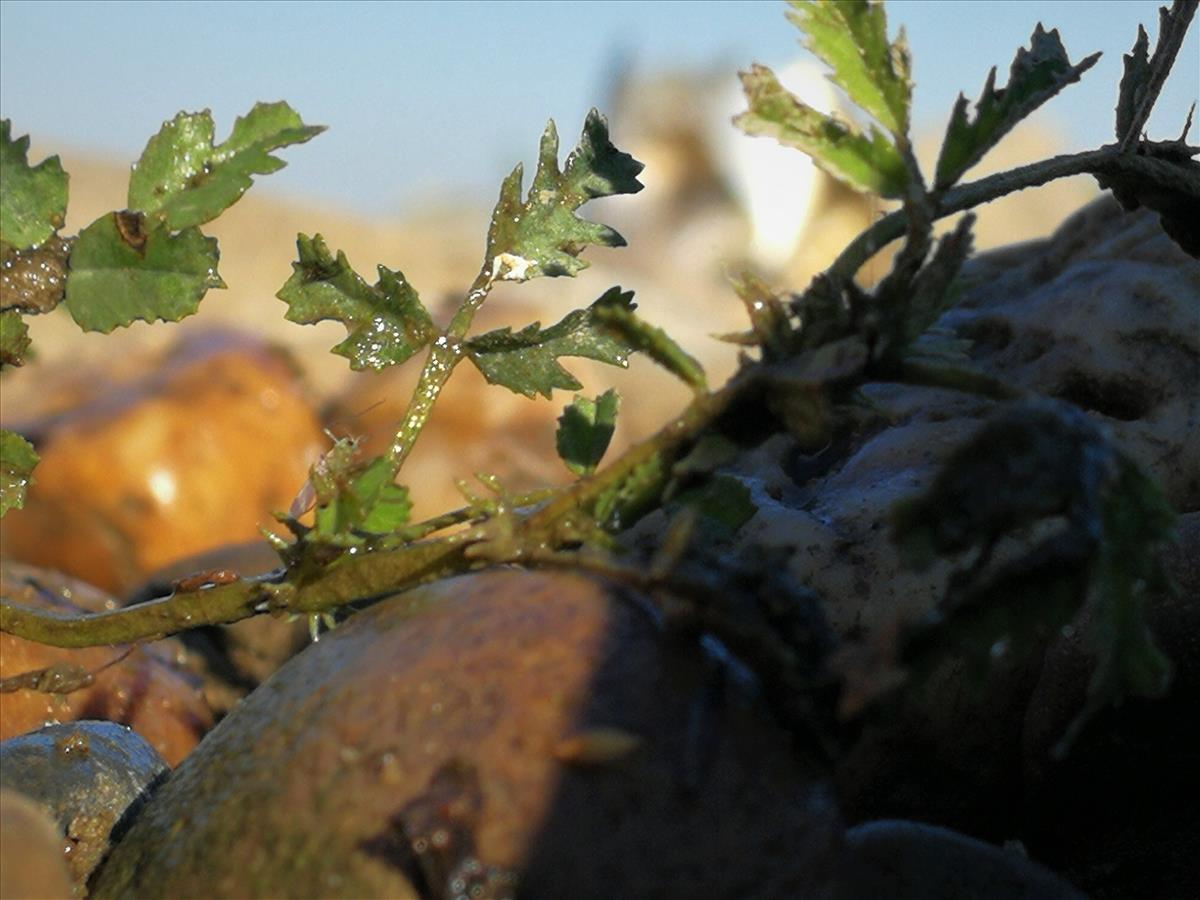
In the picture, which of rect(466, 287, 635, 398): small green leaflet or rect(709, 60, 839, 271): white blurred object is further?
rect(709, 60, 839, 271): white blurred object

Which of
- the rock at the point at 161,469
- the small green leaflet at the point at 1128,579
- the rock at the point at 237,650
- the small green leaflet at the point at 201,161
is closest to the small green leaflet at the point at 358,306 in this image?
the small green leaflet at the point at 201,161

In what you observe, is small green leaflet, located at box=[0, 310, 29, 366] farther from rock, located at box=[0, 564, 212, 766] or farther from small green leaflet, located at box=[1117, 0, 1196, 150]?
small green leaflet, located at box=[1117, 0, 1196, 150]

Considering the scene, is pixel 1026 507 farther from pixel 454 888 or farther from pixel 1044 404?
pixel 454 888

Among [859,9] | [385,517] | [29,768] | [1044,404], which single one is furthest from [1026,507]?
[29,768]

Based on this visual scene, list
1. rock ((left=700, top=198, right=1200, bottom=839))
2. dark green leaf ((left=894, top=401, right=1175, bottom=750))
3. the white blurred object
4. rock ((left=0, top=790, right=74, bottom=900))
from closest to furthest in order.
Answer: dark green leaf ((left=894, top=401, right=1175, bottom=750)) < rock ((left=0, top=790, right=74, bottom=900)) < rock ((left=700, top=198, right=1200, bottom=839)) < the white blurred object

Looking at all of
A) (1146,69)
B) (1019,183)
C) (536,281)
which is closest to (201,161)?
(1019,183)

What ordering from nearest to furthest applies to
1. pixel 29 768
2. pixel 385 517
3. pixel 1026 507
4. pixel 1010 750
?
1. pixel 1026 507
2. pixel 385 517
3. pixel 29 768
4. pixel 1010 750

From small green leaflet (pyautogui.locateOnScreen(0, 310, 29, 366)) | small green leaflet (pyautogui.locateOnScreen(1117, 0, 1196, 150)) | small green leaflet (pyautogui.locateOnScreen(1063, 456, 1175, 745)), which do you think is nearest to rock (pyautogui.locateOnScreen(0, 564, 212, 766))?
small green leaflet (pyautogui.locateOnScreen(0, 310, 29, 366))
